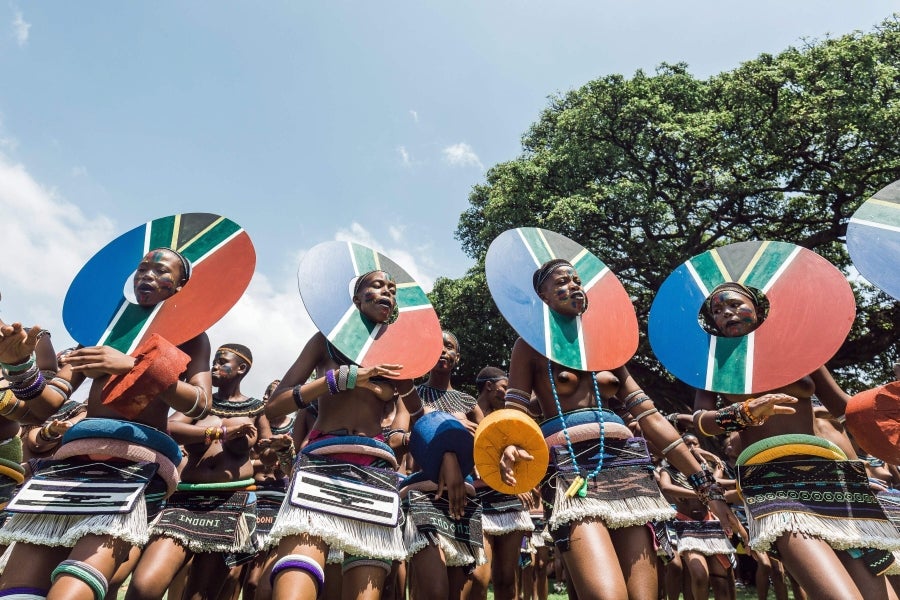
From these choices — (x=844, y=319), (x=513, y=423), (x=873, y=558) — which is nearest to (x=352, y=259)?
(x=513, y=423)

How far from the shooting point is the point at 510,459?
333cm

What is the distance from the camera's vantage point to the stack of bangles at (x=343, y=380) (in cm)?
346

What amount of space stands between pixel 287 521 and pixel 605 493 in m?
1.76

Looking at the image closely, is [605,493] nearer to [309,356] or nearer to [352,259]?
[309,356]

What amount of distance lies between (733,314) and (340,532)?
2786 mm

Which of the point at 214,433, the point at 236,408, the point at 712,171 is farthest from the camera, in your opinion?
the point at 712,171

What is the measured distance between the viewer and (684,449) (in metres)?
3.83

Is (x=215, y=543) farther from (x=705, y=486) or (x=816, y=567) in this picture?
(x=816, y=567)

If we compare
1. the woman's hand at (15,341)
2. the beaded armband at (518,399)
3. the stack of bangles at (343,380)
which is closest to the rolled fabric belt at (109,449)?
the woman's hand at (15,341)

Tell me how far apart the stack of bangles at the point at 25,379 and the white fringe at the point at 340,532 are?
5.15 ft

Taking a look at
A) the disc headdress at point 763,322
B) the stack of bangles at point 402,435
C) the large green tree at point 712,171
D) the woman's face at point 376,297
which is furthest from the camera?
the large green tree at point 712,171

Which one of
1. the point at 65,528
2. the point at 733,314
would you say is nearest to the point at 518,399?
the point at 733,314

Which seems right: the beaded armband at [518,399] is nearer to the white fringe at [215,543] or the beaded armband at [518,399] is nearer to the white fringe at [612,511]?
the white fringe at [612,511]

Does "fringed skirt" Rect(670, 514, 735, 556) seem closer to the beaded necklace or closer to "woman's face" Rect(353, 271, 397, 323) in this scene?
the beaded necklace
